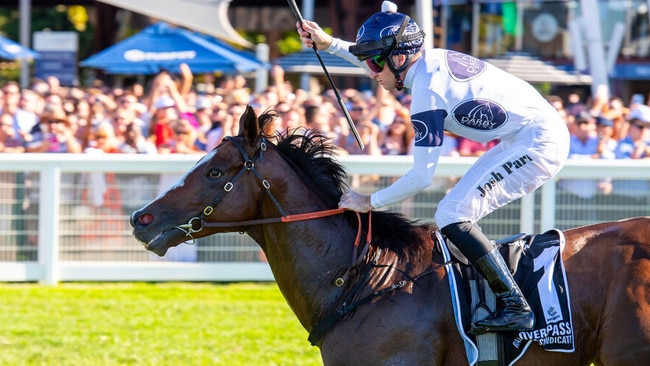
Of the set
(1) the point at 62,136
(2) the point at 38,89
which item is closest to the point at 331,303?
(1) the point at 62,136

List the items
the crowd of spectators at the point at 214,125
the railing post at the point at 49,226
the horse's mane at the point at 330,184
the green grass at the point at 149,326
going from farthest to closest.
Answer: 1. the crowd of spectators at the point at 214,125
2. the railing post at the point at 49,226
3. the green grass at the point at 149,326
4. the horse's mane at the point at 330,184

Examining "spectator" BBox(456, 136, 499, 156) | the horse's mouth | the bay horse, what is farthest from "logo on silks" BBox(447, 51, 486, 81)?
"spectator" BBox(456, 136, 499, 156)

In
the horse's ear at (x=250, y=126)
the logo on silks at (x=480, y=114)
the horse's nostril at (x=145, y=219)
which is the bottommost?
the horse's nostril at (x=145, y=219)

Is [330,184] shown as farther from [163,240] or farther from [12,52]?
[12,52]

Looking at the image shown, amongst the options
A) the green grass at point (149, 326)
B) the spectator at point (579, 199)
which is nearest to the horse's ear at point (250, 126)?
the green grass at point (149, 326)

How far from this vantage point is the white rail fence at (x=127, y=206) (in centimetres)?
955

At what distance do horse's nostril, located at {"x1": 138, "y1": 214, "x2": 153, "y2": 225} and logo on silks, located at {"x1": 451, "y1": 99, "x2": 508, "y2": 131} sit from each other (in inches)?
56.8

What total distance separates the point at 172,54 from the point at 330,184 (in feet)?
39.5

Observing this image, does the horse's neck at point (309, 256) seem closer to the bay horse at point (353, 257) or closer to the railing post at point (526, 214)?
the bay horse at point (353, 257)

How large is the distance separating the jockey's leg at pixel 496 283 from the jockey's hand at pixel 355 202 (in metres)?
0.40

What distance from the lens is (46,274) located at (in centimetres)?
955

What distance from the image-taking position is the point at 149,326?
7.88m

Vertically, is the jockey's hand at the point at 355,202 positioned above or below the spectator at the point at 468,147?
above

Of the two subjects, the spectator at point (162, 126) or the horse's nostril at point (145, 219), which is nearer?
the horse's nostril at point (145, 219)
